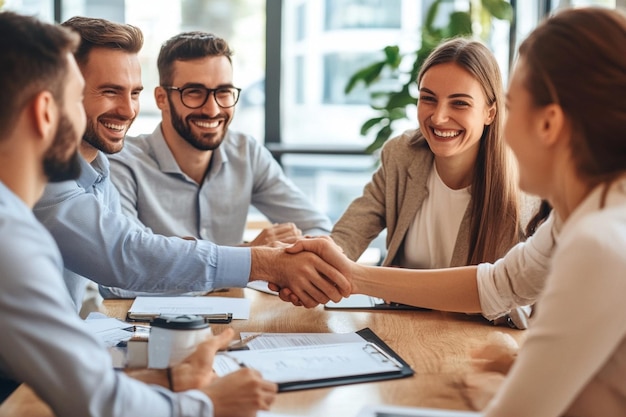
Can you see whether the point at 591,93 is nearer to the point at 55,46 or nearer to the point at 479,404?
the point at 479,404

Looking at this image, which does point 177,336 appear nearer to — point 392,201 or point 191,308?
point 191,308

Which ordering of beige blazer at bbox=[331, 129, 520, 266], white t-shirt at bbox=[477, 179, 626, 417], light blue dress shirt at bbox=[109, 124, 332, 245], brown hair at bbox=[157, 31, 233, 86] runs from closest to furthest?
white t-shirt at bbox=[477, 179, 626, 417] < beige blazer at bbox=[331, 129, 520, 266] < light blue dress shirt at bbox=[109, 124, 332, 245] < brown hair at bbox=[157, 31, 233, 86]

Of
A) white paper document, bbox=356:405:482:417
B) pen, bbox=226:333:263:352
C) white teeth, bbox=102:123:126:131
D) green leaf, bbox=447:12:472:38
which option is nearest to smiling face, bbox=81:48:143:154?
white teeth, bbox=102:123:126:131

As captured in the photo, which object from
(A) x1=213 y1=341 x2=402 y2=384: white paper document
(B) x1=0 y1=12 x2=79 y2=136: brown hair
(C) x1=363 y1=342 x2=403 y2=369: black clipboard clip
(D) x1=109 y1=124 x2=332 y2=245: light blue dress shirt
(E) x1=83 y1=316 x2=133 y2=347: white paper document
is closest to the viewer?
(B) x1=0 y1=12 x2=79 y2=136: brown hair

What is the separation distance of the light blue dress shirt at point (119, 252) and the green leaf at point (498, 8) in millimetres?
2377

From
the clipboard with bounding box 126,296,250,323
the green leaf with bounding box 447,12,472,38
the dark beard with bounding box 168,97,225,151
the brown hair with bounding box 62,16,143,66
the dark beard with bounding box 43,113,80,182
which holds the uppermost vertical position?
the green leaf with bounding box 447,12,472,38

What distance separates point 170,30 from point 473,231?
3.11m

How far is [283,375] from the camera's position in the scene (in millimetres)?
1458

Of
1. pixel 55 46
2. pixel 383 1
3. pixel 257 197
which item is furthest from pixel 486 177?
pixel 383 1

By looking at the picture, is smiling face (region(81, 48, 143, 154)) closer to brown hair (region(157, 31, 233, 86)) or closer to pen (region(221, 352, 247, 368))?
brown hair (region(157, 31, 233, 86))

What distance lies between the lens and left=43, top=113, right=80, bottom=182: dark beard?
1255 millimetres

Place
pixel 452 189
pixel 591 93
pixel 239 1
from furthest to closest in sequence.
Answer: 1. pixel 239 1
2. pixel 452 189
3. pixel 591 93

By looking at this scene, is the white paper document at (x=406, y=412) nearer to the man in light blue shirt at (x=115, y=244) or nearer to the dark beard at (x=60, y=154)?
the dark beard at (x=60, y=154)

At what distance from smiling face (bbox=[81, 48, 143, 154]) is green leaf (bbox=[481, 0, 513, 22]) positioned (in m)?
2.19
